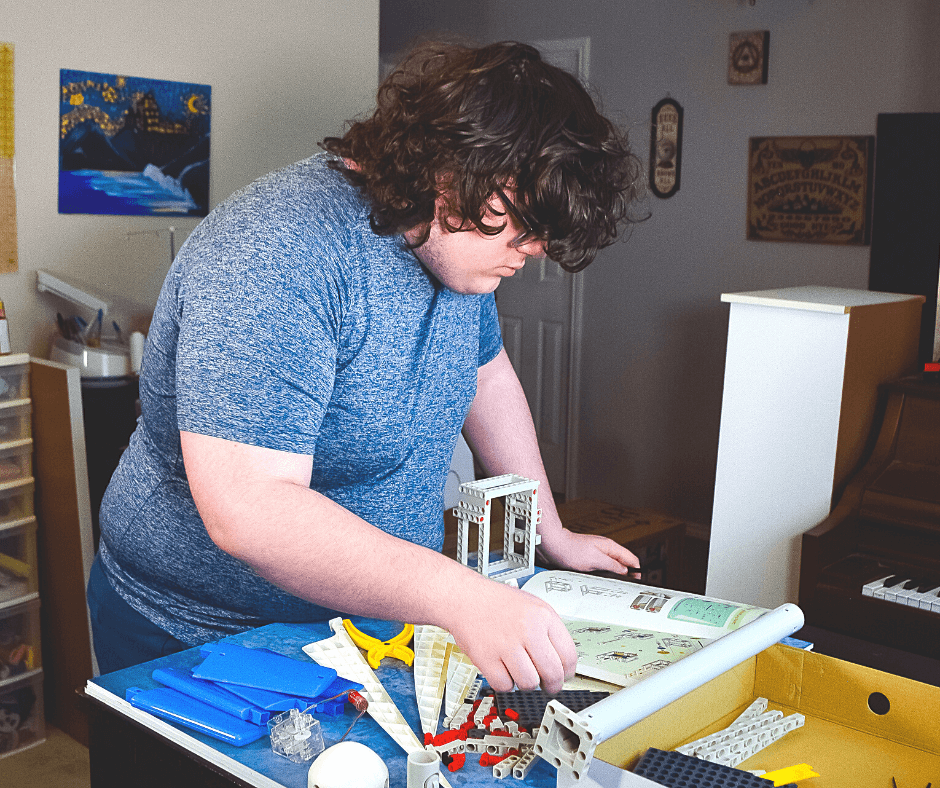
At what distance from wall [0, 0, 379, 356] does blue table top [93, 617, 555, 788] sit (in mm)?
1955

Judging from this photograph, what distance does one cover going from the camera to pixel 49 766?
8.63 ft

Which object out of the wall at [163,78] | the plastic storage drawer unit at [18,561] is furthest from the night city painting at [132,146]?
the plastic storage drawer unit at [18,561]

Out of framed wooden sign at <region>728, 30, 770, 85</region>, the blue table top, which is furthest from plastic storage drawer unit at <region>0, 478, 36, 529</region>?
framed wooden sign at <region>728, 30, 770, 85</region>

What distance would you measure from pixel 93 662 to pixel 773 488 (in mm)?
1900

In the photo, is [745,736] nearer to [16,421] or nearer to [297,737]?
[297,737]

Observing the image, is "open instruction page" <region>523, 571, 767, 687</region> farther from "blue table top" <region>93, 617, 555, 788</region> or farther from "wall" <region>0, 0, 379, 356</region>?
"wall" <region>0, 0, 379, 356</region>

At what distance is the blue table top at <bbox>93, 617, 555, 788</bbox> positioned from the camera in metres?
0.95

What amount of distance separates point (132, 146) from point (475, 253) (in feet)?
7.35

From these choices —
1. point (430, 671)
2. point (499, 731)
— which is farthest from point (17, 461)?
point (499, 731)

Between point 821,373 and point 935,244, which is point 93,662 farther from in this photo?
point 935,244

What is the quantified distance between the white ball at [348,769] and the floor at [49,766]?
1.96 metres

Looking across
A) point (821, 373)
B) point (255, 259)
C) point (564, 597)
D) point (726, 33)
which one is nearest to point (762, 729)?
point (564, 597)

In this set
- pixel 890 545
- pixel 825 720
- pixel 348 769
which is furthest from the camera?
pixel 890 545

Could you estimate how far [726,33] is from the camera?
13.7ft
